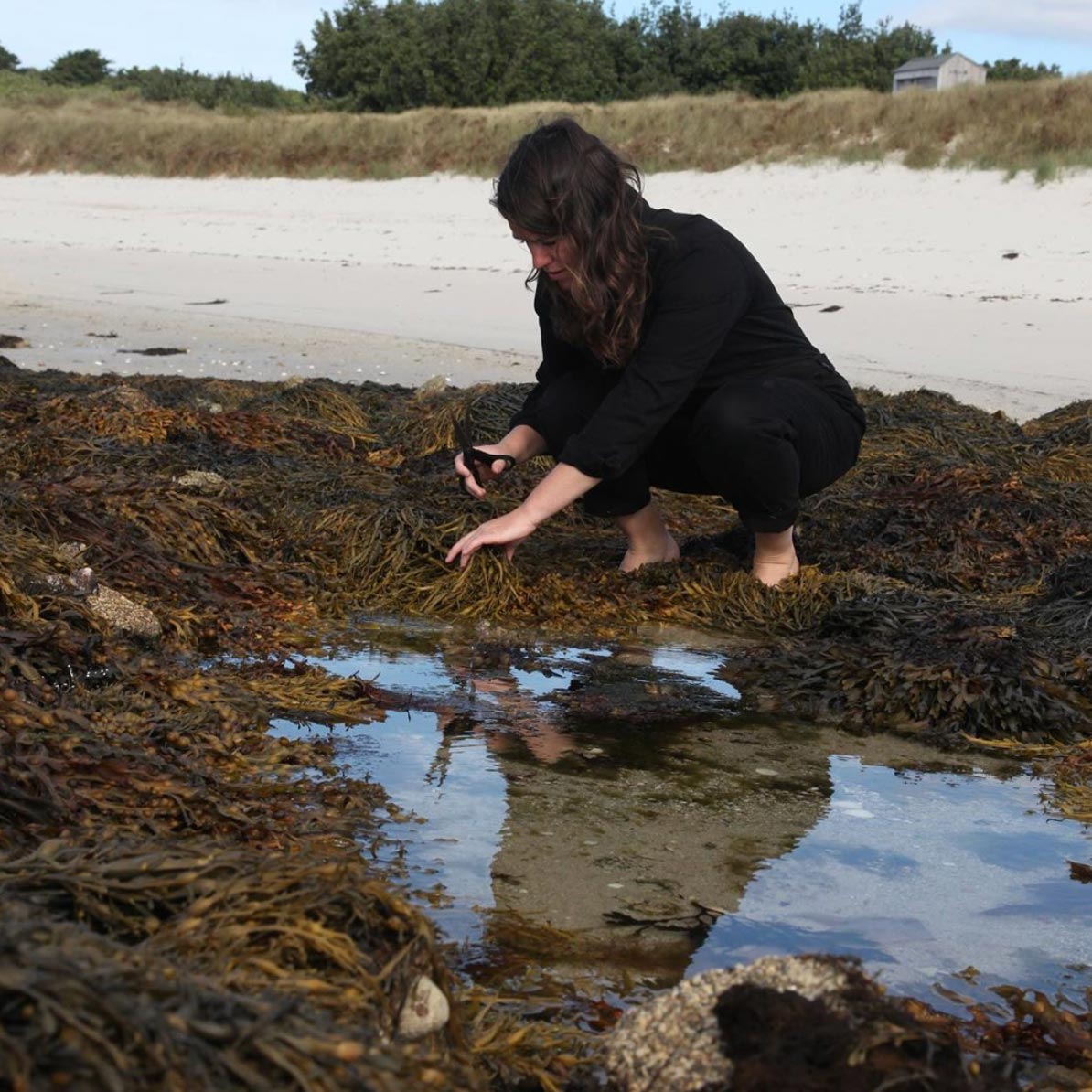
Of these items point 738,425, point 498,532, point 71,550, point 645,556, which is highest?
point 738,425

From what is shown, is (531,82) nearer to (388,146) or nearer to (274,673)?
(388,146)

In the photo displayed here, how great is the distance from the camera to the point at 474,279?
1504 cm

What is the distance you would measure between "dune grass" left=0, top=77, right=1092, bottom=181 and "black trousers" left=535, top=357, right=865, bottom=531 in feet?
37.7

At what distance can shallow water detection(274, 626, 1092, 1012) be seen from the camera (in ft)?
7.78

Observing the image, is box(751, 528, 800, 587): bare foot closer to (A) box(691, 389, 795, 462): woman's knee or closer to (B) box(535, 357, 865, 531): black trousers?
(B) box(535, 357, 865, 531): black trousers

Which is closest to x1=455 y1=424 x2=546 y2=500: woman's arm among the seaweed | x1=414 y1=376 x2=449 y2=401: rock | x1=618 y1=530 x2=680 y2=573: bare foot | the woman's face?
the seaweed

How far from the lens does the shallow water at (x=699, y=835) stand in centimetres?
237

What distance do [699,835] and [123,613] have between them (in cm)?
163

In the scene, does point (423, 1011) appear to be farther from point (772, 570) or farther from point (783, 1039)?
point (772, 570)

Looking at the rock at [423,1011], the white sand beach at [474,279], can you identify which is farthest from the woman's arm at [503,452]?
the white sand beach at [474,279]

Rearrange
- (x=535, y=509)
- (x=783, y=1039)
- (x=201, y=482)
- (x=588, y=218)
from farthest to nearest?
(x=201, y=482), (x=535, y=509), (x=588, y=218), (x=783, y=1039)

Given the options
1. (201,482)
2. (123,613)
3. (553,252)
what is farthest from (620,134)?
(123,613)

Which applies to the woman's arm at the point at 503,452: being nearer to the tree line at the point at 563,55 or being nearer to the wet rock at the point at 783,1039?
the wet rock at the point at 783,1039

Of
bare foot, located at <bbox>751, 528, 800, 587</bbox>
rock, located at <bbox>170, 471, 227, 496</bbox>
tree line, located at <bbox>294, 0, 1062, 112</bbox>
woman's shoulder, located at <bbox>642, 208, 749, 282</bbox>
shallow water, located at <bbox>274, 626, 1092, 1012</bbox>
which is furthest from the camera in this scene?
tree line, located at <bbox>294, 0, 1062, 112</bbox>
